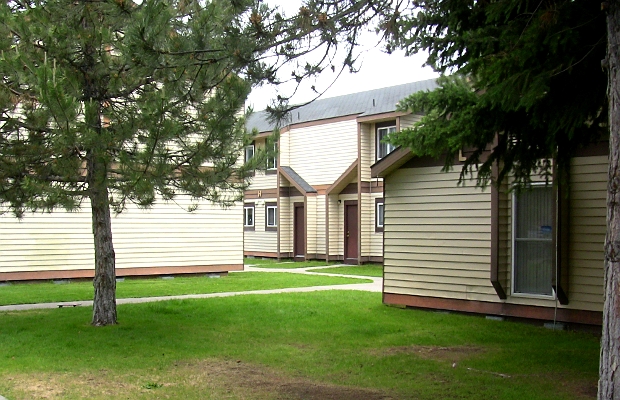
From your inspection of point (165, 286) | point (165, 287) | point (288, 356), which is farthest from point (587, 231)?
point (165, 286)

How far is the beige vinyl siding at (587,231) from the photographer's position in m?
10.6

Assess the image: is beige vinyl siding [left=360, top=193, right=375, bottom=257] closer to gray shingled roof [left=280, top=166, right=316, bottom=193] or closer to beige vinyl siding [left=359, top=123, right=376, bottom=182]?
beige vinyl siding [left=359, top=123, right=376, bottom=182]

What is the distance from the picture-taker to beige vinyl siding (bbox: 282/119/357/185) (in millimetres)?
27109

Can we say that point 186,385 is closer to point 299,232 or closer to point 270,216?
point 299,232

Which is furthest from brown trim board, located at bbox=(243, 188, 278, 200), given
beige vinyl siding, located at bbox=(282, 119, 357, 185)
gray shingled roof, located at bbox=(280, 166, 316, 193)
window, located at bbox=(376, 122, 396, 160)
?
window, located at bbox=(376, 122, 396, 160)

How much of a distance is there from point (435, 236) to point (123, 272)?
10.5 meters

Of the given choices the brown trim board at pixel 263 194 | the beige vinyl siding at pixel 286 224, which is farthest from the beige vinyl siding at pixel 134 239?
the brown trim board at pixel 263 194

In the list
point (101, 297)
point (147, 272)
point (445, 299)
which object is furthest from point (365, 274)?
point (101, 297)

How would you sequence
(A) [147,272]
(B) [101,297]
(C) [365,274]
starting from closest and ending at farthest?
1. (B) [101,297]
2. (A) [147,272]
3. (C) [365,274]

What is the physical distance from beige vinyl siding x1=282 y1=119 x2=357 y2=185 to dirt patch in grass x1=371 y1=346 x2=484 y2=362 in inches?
683

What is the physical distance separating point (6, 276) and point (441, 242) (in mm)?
11581

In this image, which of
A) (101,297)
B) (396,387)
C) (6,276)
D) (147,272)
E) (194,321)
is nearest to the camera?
(396,387)

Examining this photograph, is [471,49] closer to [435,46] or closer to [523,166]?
[435,46]

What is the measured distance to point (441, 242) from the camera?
1276 centimetres
